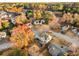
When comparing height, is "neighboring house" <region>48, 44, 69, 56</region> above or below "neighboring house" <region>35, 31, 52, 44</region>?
below

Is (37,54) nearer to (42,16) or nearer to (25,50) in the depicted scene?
(25,50)

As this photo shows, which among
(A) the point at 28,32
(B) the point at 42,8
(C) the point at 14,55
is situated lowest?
(C) the point at 14,55

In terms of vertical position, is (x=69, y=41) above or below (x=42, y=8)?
below

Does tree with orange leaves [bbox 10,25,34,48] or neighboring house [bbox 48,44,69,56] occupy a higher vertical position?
tree with orange leaves [bbox 10,25,34,48]

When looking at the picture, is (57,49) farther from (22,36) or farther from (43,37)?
(22,36)

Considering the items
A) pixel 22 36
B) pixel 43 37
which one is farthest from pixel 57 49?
pixel 22 36

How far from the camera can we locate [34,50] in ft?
3.86

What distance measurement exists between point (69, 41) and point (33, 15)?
26cm

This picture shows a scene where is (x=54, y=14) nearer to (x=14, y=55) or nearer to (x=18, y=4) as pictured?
(x=18, y=4)

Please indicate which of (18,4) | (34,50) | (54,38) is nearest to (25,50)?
(34,50)

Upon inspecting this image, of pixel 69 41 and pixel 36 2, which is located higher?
pixel 36 2

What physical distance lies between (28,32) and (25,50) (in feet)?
0.35

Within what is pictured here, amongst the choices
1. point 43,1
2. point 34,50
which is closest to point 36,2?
point 43,1

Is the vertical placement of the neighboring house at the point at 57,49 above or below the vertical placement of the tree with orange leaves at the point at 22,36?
below
